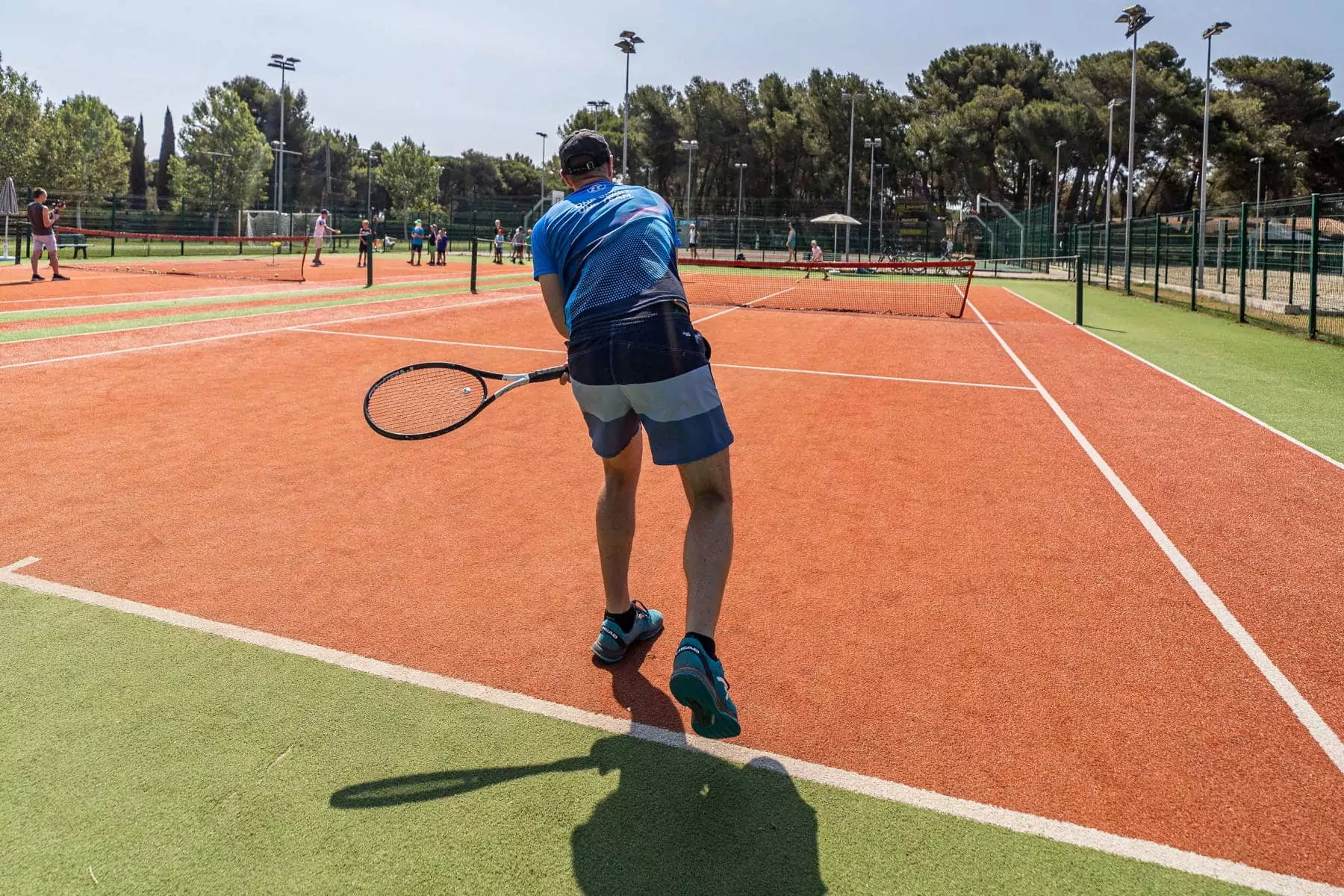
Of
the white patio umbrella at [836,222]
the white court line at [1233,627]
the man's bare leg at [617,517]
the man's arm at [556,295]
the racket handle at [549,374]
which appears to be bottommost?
the white court line at [1233,627]

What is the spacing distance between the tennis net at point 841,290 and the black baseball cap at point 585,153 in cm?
1158

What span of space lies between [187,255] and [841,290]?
90.0 ft

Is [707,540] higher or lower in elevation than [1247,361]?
lower

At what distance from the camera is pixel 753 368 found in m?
11.8

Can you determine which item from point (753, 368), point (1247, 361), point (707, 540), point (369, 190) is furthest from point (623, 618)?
point (369, 190)

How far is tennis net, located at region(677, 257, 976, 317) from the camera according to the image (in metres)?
18.7

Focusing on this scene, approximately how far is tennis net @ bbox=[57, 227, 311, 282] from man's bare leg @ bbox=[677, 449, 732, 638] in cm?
2090

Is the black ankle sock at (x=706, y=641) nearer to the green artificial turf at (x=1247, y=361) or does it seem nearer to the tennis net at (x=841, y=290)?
the green artificial turf at (x=1247, y=361)

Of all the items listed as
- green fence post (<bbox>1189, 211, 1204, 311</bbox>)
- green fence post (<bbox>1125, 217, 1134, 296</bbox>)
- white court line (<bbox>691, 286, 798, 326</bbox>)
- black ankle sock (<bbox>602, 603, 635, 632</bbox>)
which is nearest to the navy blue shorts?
black ankle sock (<bbox>602, 603, 635, 632</bbox>)

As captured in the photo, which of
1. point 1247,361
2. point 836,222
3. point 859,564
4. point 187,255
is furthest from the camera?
point 836,222

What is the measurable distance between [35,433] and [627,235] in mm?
6047

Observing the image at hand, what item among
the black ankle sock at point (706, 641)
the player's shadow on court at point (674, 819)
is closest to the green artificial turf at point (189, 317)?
the player's shadow on court at point (674, 819)

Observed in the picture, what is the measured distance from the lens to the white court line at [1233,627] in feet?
11.1

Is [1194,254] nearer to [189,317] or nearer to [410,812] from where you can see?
[189,317]
